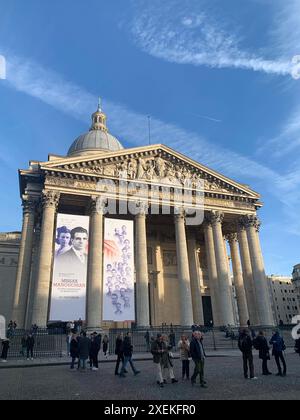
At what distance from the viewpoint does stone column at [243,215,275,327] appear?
101 feet

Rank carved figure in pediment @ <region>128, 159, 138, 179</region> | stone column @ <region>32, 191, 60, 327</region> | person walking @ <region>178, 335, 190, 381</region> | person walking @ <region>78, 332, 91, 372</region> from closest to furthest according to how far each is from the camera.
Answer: person walking @ <region>178, 335, 190, 381</region>
person walking @ <region>78, 332, 91, 372</region>
stone column @ <region>32, 191, 60, 327</region>
carved figure in pediment @ <region>128, 159, 138, 179</region>

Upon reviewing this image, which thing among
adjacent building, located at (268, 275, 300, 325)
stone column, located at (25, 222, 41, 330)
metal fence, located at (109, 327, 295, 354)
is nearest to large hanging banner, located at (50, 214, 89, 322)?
metal fence, located at (109, 327, 295, 354)

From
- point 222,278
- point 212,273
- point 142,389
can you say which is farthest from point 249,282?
point 142,389

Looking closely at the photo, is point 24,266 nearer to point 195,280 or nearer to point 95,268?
point 95,268

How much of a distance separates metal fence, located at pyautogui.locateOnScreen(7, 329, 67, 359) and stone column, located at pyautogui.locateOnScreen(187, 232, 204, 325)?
51.0 feet

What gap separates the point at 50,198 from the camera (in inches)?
1070

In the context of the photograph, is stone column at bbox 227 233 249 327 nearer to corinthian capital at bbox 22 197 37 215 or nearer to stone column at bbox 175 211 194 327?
stone column at bbox 175 211 194 327

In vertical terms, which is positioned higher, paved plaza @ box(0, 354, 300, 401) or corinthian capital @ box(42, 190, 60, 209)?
corinthian capital @ box(42, 190, 60, 209)

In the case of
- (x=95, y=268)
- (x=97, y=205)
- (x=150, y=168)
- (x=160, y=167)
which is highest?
(x=160, y=167)

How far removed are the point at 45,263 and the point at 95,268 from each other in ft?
12.4

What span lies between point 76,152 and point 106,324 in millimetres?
26937
